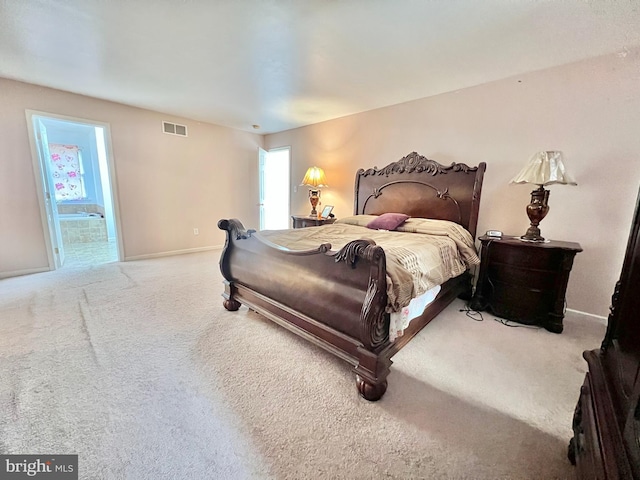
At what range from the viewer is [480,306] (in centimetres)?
265

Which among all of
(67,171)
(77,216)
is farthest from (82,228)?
(67,171)

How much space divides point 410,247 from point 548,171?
1.45m

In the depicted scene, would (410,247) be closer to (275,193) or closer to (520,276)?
(520,276)

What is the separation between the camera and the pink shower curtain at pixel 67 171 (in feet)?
19.6

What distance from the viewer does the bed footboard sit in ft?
4.78

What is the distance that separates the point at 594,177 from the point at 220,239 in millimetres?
5471

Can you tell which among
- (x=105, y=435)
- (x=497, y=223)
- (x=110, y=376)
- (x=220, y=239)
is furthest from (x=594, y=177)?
(x=220, y=239)

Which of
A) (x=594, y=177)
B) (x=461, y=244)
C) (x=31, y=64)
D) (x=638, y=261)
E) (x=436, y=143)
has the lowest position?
(x=461, y=244)

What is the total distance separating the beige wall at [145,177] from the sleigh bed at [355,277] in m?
2.74

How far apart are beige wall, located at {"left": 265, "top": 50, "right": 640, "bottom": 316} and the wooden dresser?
204 centimetres

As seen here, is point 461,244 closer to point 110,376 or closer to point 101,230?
point 110,376

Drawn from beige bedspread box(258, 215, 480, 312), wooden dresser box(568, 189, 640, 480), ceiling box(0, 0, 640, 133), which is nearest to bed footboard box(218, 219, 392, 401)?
beige bedspread box(258, 215, 480, 312)

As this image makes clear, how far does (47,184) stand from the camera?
3482 mm

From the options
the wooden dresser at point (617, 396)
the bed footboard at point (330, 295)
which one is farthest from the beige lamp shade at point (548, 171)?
the bed footboard at point (330, 295)
